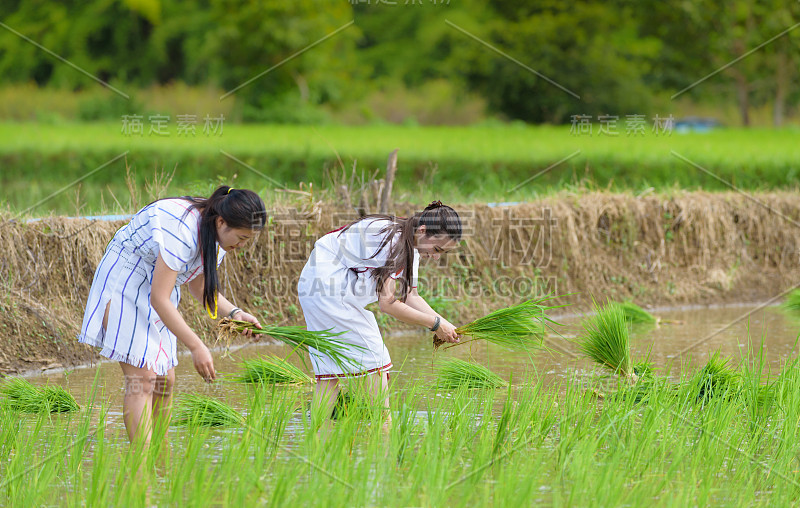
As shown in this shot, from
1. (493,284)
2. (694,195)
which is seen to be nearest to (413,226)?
(493,284)

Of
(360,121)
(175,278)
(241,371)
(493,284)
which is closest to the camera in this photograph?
(175,278)

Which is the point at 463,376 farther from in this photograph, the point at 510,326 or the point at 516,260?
the point at 516,260

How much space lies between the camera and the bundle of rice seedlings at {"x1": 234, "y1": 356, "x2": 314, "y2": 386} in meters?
5.16

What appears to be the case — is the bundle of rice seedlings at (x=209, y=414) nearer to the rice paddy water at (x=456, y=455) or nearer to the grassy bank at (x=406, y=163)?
the rice paddy water at (x=456, y=455)

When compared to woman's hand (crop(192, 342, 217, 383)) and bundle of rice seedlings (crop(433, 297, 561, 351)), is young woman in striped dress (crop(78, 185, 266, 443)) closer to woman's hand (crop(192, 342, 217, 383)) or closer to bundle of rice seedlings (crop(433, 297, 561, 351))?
woman's hand (crop(192, 342, 217, 383))

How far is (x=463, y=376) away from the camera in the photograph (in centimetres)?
496

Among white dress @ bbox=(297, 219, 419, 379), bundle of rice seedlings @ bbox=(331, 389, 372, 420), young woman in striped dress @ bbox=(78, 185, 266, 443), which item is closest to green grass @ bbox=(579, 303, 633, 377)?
white dress @ bbox=(297, 219, 419, 379)

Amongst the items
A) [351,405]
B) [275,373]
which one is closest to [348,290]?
[351,405]

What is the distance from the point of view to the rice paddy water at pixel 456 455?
330 centimetres

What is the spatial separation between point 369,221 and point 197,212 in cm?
81

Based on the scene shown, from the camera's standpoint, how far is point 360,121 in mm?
24703

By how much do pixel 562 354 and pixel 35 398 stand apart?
3061mm

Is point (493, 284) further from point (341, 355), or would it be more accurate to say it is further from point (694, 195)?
point (341, 355)

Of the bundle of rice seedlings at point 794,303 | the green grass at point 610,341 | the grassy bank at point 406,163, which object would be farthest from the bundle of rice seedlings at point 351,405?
the grassy bank at point 406,163
